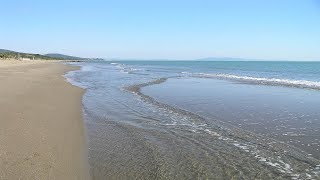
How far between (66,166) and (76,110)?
280 inches

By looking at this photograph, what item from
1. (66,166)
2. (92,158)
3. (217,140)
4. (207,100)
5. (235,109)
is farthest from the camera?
(207,100)

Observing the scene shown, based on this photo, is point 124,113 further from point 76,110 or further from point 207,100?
point 207,100

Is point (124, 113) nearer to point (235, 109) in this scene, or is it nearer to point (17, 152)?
point (235, 109)

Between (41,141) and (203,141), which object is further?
(203,141)

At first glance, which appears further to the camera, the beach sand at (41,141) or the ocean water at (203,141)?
the ocean water at (203,141)

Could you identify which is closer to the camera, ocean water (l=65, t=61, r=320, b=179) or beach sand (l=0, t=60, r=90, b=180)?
beach sand (l=0, t=60, r=90, b=180)

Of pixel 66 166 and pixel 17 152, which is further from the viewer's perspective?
pixel 17 152

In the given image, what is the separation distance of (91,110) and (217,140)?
6.42 m

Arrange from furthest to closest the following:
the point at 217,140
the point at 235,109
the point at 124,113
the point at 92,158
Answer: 1. the point at 235,109
2. the point at 124,113
3. the point at 217,140
4. the point at 92,158

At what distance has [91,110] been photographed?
14.1 meters

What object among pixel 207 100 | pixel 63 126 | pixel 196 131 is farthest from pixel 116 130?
pixel 207 100

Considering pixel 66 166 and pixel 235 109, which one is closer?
pixel 66 166

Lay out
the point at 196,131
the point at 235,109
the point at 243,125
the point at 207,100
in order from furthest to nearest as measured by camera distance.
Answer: the point at 207,100, the point at 235,109, the point at 243,125, the point at 196,131

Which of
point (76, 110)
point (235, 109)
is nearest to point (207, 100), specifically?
point (235, 109)
